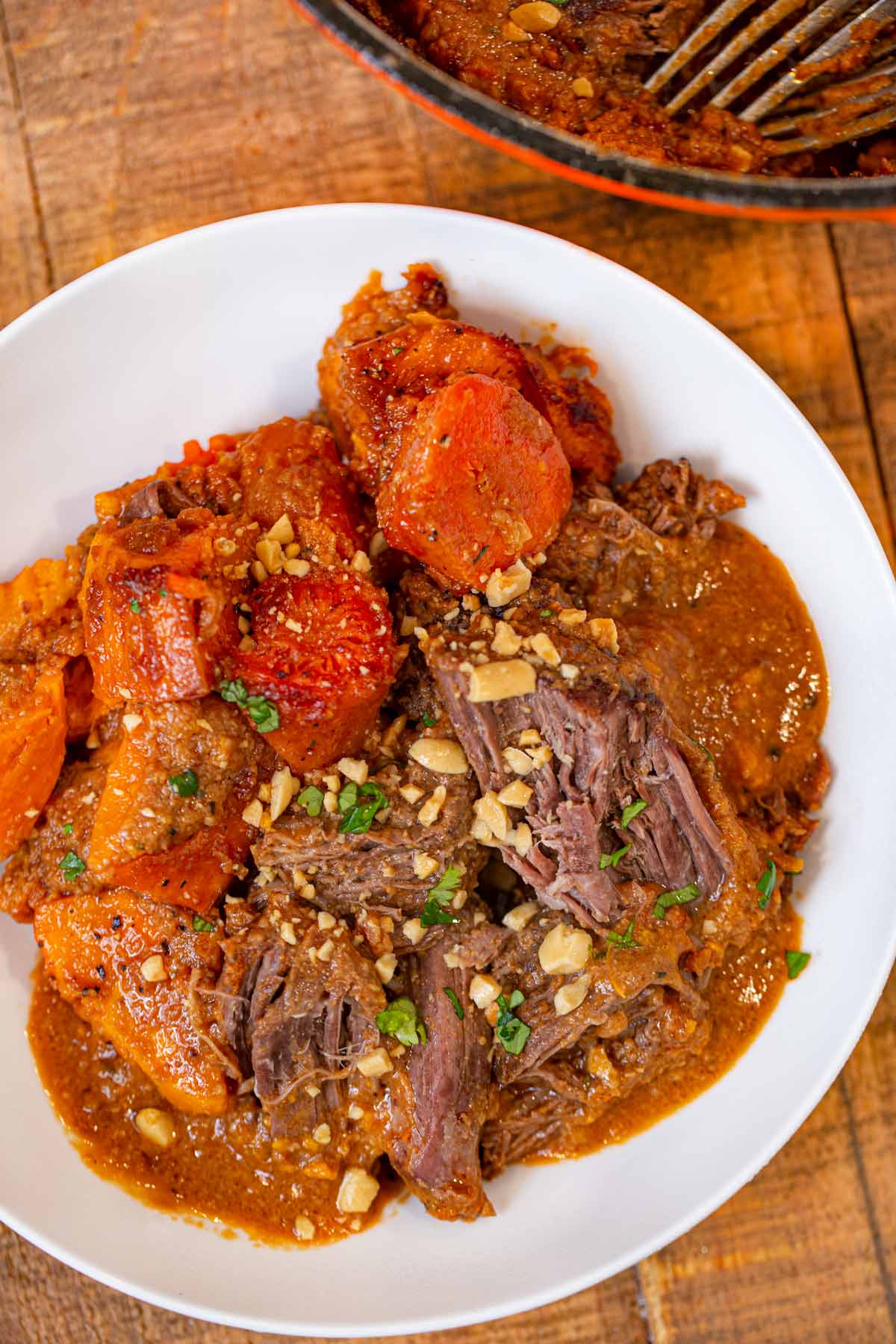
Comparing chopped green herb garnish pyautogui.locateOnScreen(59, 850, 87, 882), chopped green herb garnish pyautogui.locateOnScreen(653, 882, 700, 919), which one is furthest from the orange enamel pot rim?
chopped green herb garnish pyautogui.locateOnScreen(59, 850, 87, 882)

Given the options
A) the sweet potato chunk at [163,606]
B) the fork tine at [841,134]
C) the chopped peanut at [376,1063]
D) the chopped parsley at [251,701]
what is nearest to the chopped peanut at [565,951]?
the chopped peanut at [376,1063]

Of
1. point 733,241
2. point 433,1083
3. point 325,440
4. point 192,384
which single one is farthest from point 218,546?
point 733,241

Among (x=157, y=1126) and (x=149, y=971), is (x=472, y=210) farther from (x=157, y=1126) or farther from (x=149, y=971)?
(x=157, y=1126)

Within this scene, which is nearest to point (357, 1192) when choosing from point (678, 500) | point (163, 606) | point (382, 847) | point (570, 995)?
point (570, 995)

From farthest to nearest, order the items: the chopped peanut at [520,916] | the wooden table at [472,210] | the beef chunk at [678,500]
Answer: the wooden table at [472,210]
the beef chunk at [678,500]
the chopped peanut at [520,916]

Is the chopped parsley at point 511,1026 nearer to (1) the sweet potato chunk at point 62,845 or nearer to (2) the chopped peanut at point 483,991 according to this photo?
(2) the chopped peanut at point 483,991

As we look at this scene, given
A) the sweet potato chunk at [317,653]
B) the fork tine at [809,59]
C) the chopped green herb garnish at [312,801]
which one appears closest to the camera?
the fork tine at [809,59]
